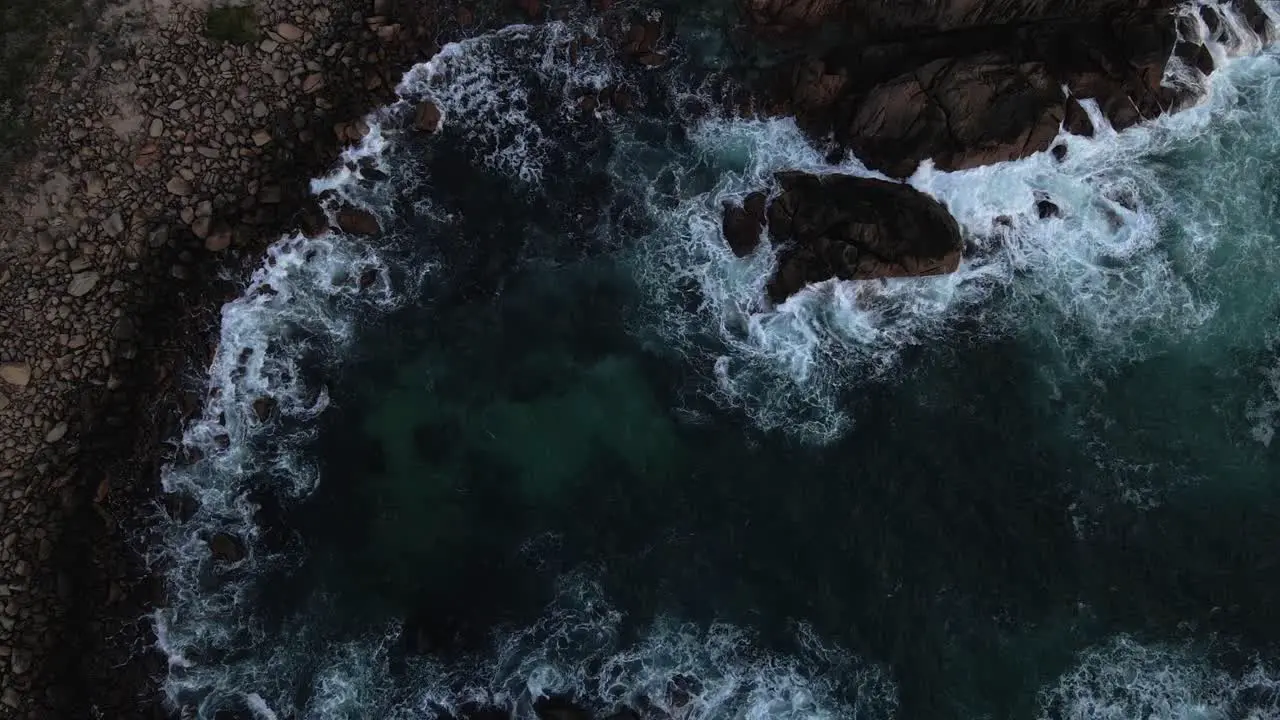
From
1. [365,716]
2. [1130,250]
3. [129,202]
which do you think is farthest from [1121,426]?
[129,202]

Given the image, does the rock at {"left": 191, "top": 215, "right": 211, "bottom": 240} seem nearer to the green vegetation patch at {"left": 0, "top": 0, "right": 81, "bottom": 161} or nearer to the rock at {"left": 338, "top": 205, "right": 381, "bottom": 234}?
the rock at {"left": 338, "top": 205, "right": 381, "bottom": 234}

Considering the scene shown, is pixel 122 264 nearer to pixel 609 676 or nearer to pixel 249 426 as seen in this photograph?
pixel 249 426

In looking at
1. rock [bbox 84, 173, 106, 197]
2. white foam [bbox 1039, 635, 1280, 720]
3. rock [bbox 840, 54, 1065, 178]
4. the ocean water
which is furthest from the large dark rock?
rock [bbox 84, 173, 106, 197]

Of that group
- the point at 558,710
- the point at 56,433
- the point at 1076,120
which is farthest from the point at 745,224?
the point at 56,433

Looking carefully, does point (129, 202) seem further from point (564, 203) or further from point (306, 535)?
point (564, 203)

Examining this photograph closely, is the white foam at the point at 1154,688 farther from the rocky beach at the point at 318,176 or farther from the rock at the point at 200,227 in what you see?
the rock at the point at 200,227

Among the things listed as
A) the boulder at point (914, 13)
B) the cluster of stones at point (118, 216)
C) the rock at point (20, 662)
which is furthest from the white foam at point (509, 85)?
the rock at point (20, 662)
